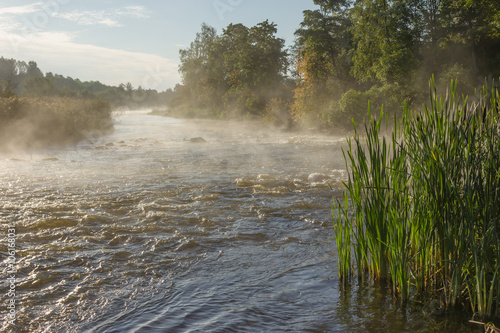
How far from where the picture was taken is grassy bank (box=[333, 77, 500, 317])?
3855 mm

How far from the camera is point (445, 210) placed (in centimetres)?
405

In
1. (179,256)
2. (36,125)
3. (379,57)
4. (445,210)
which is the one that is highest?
(379,57)

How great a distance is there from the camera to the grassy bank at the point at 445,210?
3.86 metres

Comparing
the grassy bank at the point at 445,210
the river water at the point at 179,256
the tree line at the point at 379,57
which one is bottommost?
the river water at the point at 179,256

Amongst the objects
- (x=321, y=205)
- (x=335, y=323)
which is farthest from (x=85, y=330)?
(x=321, y=205)

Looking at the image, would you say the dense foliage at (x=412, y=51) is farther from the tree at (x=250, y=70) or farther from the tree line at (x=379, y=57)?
the tree at (x=250, y=70)

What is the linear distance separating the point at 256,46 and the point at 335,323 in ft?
173

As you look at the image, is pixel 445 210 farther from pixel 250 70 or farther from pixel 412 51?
pixel 250 70

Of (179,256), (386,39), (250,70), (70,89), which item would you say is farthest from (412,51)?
(70,89)

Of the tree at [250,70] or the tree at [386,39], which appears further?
the tree at [250,70]

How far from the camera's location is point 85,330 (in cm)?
429

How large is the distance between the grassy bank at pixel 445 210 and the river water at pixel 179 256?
1.92ft

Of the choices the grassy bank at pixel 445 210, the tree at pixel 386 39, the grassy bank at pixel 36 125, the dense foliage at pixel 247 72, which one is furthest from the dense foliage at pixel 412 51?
the grassy bank at pixel 445 210

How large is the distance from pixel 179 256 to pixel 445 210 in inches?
159
